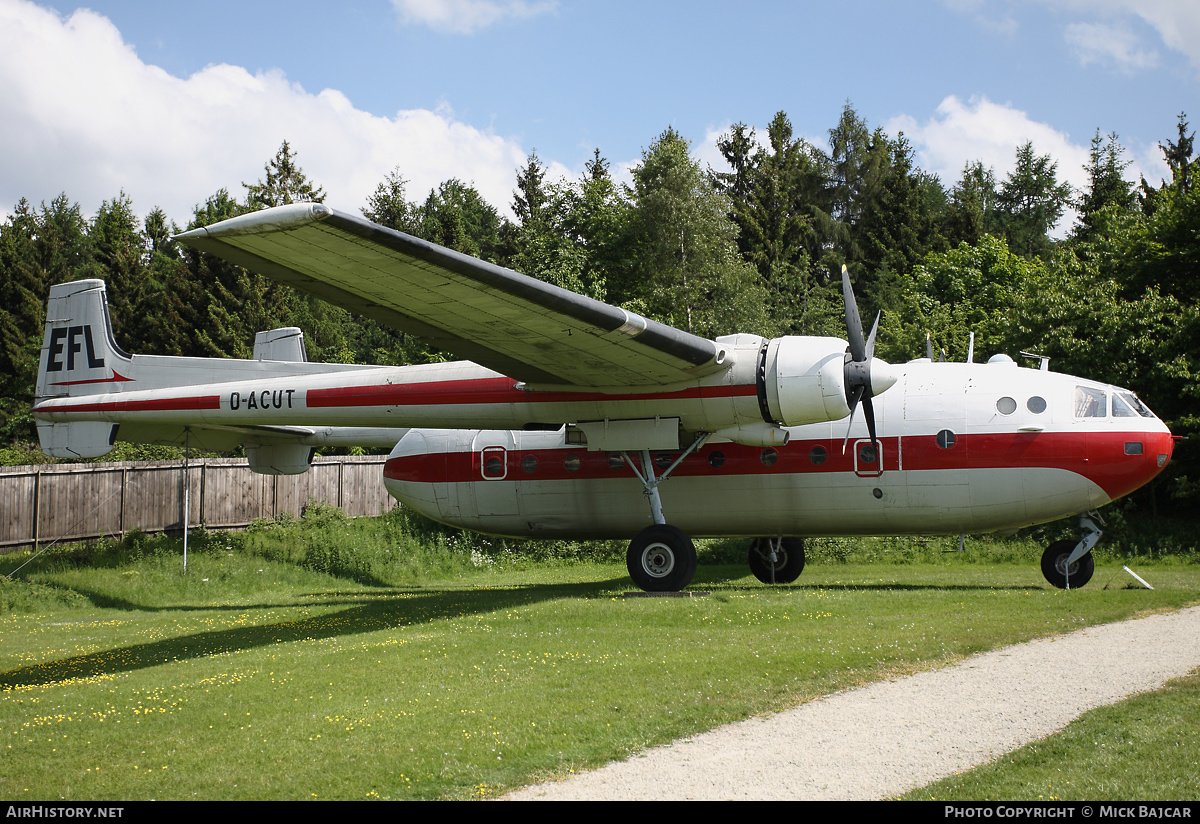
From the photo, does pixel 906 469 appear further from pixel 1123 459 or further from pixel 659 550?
pixel 659 550

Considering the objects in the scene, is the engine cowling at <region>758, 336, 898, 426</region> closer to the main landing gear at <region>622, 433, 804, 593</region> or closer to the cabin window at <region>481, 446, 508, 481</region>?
the main landing gear at <region>622, 433, 804, 593</region>

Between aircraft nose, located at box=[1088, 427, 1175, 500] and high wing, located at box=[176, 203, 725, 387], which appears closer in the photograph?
high wing, located at box=[176, 203, 725, 387]

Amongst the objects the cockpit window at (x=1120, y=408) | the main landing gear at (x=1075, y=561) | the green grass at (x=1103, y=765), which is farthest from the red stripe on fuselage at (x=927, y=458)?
the green grass at (x=1103, y=765)

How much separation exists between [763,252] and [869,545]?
37.4 m

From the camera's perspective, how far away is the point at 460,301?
11281mm

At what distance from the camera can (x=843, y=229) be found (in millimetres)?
64375

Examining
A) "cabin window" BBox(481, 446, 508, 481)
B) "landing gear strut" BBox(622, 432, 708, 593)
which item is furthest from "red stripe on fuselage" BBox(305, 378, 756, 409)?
"cabin window" BBox(481, 446, 508, 481)

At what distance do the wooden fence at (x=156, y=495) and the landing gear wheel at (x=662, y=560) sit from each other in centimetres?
1514

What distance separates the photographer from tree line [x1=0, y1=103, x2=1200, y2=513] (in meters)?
25.0

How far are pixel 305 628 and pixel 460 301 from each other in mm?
6025

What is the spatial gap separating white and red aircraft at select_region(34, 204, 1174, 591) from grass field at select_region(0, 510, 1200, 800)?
1.44 metres

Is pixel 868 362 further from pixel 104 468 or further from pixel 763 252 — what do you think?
pixel 763 252

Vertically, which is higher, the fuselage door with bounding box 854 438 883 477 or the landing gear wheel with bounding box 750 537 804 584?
the fuselage door with bounding box 854 438 883 477

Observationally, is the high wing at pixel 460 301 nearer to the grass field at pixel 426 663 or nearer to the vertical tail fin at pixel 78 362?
the grass field at pixel 426 663
